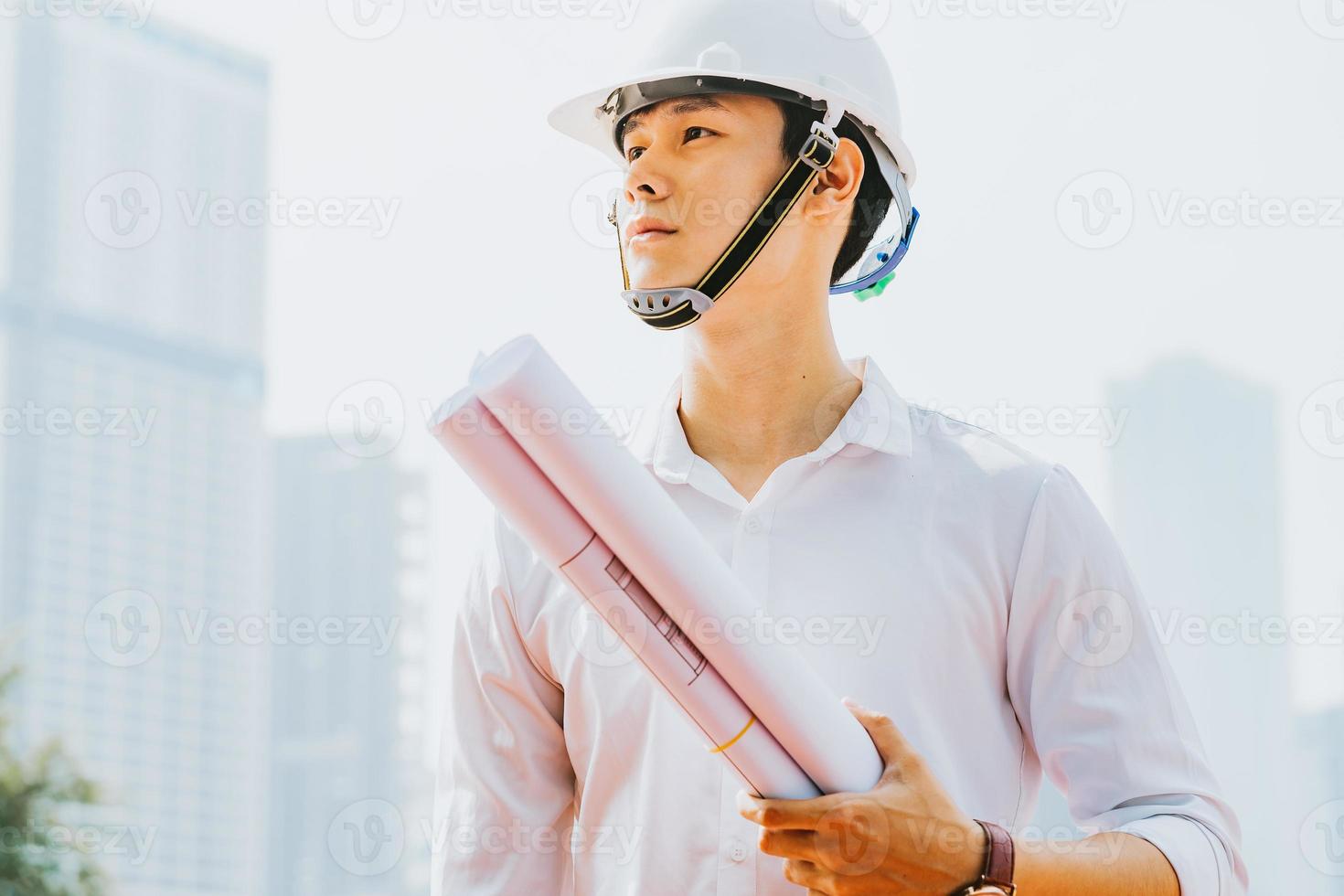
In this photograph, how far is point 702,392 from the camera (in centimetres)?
232

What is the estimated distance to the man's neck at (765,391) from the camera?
2.24 m

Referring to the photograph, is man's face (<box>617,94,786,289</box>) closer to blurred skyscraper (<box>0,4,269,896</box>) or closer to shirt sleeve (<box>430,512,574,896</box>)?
shirt sleeve (<box>430,512,574,896</box>)

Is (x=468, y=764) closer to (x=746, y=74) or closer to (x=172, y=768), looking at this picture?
(x=746, y=74)

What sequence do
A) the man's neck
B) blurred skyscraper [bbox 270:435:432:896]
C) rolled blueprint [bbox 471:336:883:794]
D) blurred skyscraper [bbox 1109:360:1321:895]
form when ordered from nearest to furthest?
rolled blueprint [bbox 471:336:883:794]
the man's neck
blurred skyscraper [bbox 1109:360:1321:895]
blurred skyscraper [bbox 270:435:432:896]

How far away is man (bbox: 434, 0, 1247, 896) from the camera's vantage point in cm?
196

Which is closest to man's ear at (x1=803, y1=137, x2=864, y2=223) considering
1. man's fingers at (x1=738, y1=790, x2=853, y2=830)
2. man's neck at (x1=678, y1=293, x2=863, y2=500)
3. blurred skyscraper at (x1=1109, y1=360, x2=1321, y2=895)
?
man's neck at (x1=678, y1=293, x2=863, y2=500)

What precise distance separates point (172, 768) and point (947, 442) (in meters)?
49.1

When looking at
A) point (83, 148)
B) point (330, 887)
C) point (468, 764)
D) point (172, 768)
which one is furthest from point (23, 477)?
point (468, 764)

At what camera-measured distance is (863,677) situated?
2.02 metres

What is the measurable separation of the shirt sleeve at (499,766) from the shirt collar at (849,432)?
0.90ft

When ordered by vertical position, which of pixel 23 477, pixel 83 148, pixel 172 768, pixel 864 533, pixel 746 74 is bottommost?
pixel 172 768

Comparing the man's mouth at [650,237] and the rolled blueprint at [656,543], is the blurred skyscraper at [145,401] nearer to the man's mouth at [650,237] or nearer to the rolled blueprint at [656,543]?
the man's mouth at [650,237]

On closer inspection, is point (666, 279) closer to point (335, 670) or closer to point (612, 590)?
point (612, 590)

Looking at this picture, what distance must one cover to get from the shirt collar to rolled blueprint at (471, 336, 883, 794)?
2.05 ft
